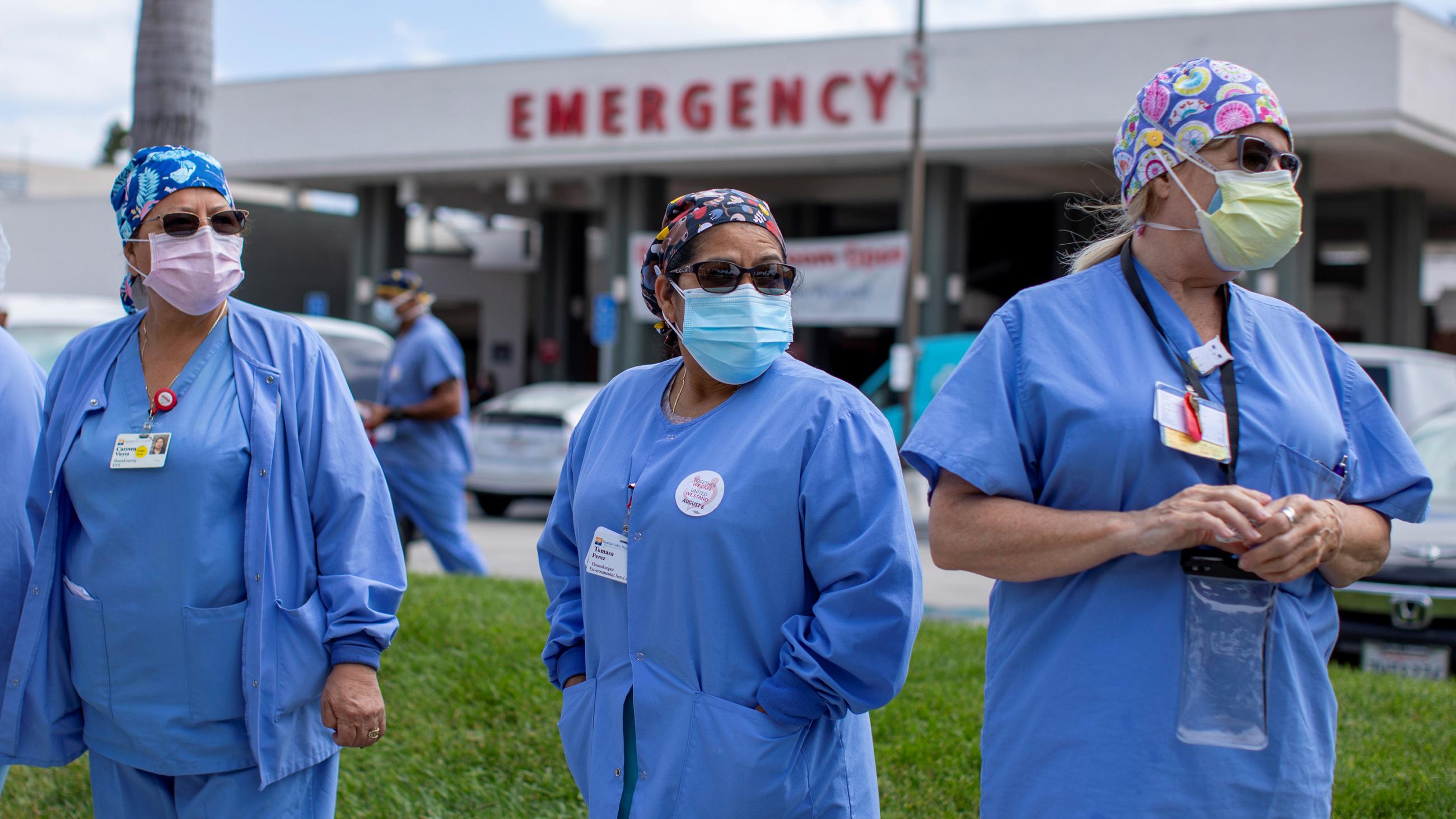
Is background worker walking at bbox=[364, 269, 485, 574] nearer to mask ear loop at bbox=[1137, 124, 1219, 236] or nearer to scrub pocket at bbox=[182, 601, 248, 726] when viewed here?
scrub pocket at bbox=[182, 601, 248, 726]

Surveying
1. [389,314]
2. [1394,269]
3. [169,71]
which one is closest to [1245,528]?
[169,71]

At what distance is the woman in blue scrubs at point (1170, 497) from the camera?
218 centimetres

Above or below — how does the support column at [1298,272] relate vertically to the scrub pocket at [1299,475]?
above

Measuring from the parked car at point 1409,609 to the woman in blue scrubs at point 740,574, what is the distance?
470cm

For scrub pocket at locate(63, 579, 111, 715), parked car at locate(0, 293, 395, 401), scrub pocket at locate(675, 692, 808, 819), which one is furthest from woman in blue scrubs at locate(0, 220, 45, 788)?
parked car at locate(0, 293, 395, 401)

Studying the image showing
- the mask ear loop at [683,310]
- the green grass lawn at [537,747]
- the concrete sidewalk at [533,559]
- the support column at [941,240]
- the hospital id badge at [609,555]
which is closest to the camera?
the hospital id badge at [609,555]

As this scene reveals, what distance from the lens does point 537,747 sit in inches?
184

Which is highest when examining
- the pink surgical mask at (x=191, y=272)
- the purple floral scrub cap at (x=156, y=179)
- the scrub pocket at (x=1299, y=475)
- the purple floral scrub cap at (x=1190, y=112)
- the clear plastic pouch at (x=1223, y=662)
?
the purple floral scrub cap at (x=1190, y=112)

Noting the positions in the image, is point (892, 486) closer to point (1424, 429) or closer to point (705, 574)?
point (705, 574)

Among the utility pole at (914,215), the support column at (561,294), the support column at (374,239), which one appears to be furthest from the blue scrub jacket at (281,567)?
the support column at (561,294)

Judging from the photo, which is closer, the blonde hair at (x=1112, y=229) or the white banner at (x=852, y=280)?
the blonde hair at (x=1112, y=229)

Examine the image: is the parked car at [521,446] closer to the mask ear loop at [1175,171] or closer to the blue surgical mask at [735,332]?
the blue surgical mask at [735,332]

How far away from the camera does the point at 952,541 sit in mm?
2352

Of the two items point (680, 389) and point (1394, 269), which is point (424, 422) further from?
point (1394, 269)
